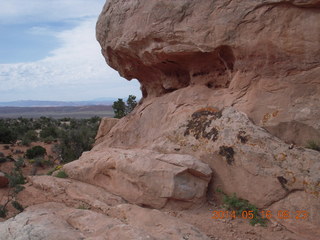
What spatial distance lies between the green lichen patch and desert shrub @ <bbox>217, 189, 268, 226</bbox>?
595 mm

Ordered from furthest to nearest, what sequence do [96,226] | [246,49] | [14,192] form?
[14,192] < [246,49] < [96,226]

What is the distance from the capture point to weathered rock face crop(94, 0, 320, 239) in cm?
540

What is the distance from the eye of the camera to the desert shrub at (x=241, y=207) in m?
5.24

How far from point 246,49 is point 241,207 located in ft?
9.50

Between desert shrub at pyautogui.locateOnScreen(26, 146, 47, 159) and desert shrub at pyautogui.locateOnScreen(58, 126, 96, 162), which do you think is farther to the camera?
desert shrub at pyautogui.locateOnScreen(26, 146, 47, 159)

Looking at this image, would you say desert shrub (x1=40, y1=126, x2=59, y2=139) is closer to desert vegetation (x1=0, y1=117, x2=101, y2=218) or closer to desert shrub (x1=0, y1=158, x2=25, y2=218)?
desert vegetation (x1=0, y1=117, x2=101, y2=218)

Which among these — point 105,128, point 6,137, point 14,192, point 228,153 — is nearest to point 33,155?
point 6,137

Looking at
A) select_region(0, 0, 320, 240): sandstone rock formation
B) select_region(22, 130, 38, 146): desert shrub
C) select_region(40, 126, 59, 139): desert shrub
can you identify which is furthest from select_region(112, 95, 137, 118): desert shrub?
select_region(0, 0, 320, 240): sandstone rock formation

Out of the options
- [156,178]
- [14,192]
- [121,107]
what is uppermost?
→ [121,107]

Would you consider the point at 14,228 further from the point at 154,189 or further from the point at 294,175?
the point at 294,175

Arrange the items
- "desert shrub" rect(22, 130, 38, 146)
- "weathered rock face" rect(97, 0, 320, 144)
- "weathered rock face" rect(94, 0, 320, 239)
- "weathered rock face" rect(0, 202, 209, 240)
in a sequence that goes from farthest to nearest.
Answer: "desert shrub" rect(22, 130, 38, 146) < "weathered rock face" rect(97, 0, 320, 144) < "weathered rock face" rect(94, 0, 320, 239) < "weathered rock face" rect(0, 202, 209, 240)

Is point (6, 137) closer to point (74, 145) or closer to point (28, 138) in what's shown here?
point (28, 138)

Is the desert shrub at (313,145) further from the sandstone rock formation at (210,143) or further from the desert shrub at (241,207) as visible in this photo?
the desert shrub at (241,207)

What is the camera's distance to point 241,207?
5.48 metres
